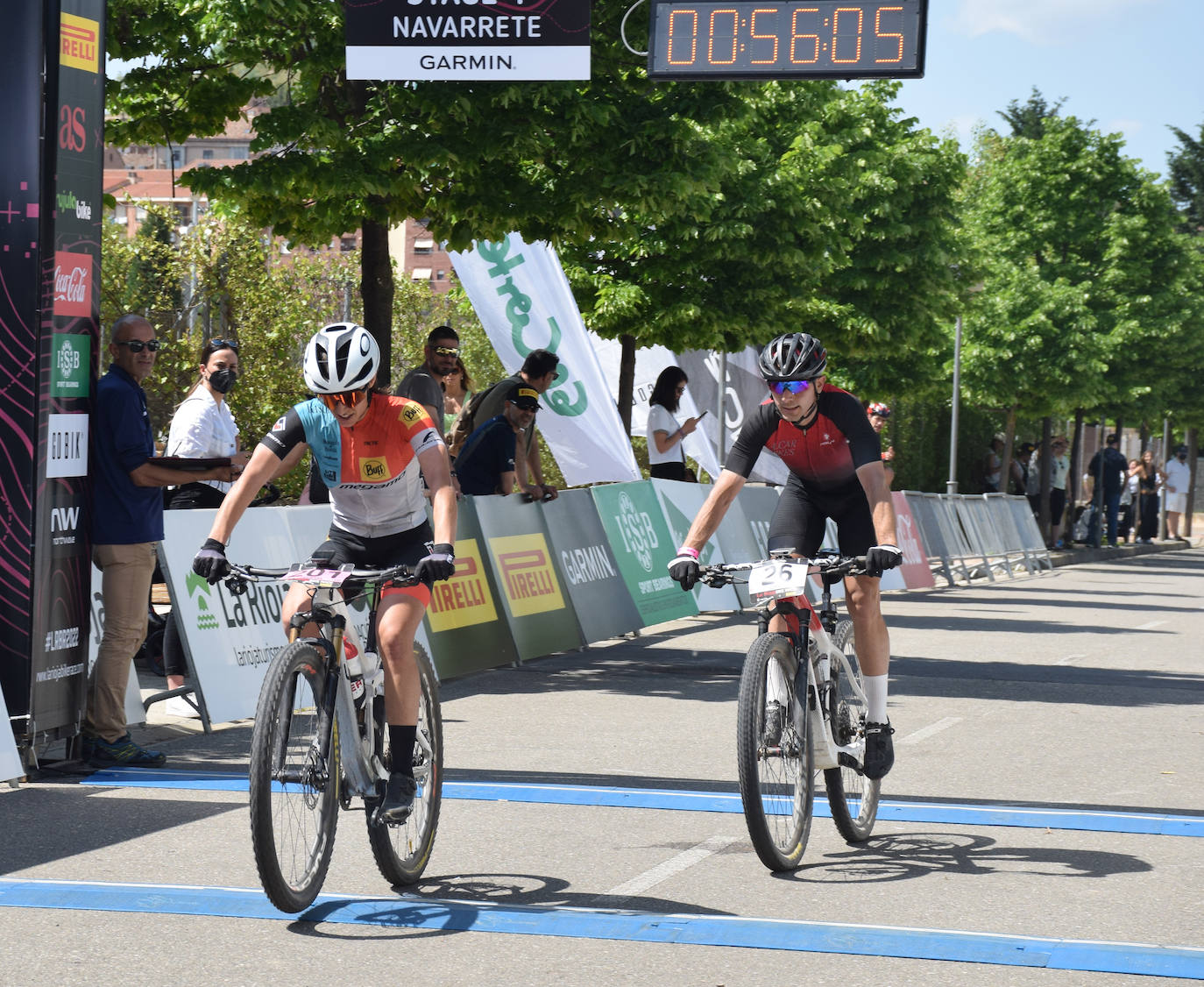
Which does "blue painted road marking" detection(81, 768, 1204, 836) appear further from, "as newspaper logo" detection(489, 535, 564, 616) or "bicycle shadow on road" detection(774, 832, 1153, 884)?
"as newspaper logo" detection(489, 535, 564, 616)

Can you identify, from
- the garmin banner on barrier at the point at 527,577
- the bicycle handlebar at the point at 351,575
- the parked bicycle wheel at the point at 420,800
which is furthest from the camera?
the garmin banner on barrier at the point at 527,577

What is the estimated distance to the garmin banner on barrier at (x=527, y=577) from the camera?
1334cm

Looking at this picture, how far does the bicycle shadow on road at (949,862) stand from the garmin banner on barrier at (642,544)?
830 centimetres

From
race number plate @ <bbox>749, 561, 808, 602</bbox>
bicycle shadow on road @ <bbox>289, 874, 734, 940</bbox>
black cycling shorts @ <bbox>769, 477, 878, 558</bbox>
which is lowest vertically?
bicycle shadow on road @ <bbox>289, 874, 734, 940</bbox>

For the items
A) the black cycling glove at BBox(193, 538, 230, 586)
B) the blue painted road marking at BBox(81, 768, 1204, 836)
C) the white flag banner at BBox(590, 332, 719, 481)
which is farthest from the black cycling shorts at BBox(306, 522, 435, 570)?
the white flag banner at BBox(590, 332, 719, 481)

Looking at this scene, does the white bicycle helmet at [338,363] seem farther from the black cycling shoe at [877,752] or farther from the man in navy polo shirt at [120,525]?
the man in navy polo shirt at [120,525]

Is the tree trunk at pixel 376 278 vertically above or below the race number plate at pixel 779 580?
above

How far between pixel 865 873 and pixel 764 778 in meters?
0.64

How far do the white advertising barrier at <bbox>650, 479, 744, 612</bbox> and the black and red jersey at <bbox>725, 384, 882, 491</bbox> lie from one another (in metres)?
9.22

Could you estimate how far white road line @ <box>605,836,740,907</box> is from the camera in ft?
20.8

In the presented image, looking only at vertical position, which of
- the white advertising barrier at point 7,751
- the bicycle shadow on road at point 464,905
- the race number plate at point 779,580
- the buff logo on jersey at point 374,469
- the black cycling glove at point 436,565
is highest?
the buff logo on jersey at point 374,469

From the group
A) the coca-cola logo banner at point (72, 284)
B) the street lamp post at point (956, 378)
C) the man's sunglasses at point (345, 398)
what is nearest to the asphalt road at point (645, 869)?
the man's sunglasses at point (345, 398)

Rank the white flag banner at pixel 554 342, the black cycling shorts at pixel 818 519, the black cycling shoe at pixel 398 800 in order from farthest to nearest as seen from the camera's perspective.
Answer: the white flag banner at pixel 554 342
the black cycling shorts at pixel 818 519
the black cycling shoe at pixel 398 800

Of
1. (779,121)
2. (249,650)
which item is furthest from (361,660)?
(779,121)
